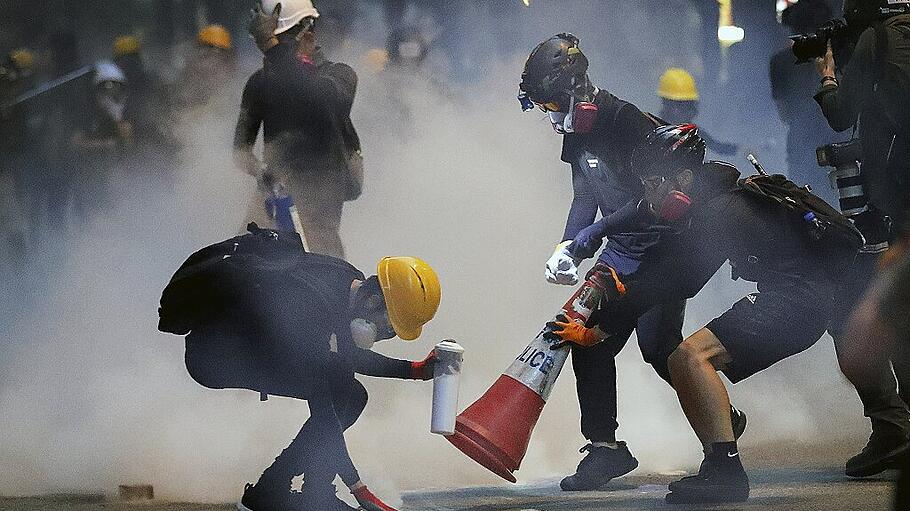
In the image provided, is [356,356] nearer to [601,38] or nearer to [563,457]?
[563,457]

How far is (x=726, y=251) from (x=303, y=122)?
1392mm

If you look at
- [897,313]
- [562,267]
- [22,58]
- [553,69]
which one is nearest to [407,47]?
[553,69]

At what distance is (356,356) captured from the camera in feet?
13.1

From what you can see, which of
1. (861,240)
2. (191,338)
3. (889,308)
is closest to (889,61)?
(861,240)

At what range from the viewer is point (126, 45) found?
15.0 feet

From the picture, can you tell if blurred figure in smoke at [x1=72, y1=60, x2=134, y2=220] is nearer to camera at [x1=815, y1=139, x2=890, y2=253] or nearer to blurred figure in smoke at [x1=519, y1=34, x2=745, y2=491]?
blurred figure in smoke at [x1=519, y1=34, x2=745, y2=491]

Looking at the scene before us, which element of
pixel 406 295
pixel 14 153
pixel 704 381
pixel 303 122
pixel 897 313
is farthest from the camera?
pixel 14 153

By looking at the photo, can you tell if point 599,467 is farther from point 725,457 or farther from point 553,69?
point 553,69

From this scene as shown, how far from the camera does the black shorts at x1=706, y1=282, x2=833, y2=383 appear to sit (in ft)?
13.7

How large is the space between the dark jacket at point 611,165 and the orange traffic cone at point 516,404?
17cm

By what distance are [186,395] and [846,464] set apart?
7.11ft

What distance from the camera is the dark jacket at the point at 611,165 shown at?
4.45m

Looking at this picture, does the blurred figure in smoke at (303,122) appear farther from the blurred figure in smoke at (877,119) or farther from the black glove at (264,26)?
the blurred figure in smoke at (877,119)

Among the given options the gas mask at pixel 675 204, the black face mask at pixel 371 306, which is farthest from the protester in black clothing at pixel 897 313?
the black face mask at pixel 371 306
